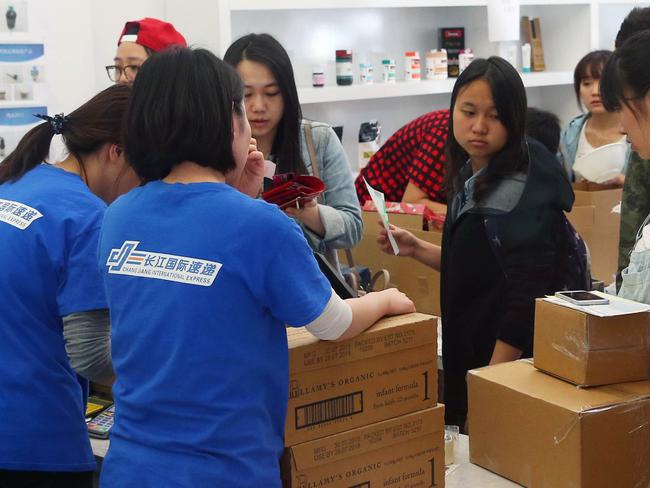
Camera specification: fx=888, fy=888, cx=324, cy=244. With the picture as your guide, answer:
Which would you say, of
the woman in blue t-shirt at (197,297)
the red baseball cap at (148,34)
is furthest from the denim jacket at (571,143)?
the woman in blue t-shirt at (197,297)

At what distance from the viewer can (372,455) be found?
5.19ft

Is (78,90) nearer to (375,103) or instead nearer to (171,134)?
(375,103)

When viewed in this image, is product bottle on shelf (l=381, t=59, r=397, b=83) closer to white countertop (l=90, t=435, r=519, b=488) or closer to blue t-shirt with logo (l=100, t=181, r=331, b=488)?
white countertop (l=90, t=435, r=519, b=488)

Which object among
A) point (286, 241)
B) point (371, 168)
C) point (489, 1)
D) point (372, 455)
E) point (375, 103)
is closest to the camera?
point (286, 241)

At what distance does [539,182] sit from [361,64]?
2320 millimetres

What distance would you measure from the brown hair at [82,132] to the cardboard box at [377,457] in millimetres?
722

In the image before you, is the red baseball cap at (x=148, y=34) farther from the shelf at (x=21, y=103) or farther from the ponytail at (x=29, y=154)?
the ponytail at (x=29, y=154)

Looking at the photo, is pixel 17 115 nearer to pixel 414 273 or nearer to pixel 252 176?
pixel 414 273

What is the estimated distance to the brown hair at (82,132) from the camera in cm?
175

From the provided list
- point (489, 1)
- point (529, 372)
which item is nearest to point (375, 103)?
point (489, 1)

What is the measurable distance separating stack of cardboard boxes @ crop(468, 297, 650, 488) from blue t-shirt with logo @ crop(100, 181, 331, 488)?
1.83ft

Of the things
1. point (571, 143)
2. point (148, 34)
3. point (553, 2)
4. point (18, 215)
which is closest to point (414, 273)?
point (148, 34)

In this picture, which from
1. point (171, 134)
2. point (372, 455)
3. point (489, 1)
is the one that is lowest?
point (372, 455)

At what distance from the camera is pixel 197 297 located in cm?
133
